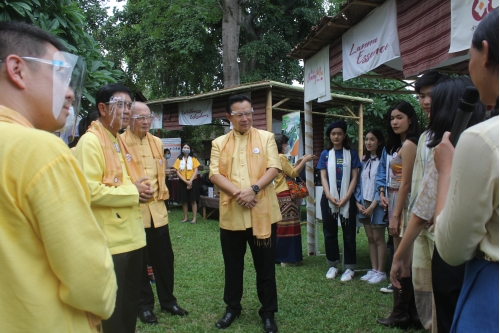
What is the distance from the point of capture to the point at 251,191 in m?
3.22

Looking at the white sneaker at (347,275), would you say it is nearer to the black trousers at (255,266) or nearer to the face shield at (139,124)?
the black trousers at (255,266)

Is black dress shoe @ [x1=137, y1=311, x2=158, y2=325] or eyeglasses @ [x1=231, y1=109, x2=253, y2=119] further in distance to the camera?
black dress shoe @ [x1=137, y1=311, x2=158, y2=325]

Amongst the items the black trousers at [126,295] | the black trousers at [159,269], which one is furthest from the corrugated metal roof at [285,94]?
the black trousers at [126,295]

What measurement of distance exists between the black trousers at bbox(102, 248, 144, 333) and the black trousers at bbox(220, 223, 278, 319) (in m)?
0.96

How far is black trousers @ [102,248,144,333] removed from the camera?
8.07 feet

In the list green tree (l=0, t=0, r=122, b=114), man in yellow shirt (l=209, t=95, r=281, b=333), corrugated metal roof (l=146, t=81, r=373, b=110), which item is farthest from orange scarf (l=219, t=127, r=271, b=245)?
corrugated metal roof (l=146, t=81, r=373, b=110)

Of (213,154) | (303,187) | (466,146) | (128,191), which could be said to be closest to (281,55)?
(303,187)

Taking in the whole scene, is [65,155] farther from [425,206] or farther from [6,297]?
[425,206]

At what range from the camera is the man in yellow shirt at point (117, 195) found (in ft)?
7.66

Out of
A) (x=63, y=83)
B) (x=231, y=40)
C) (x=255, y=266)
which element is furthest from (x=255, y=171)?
(x=231, y=40)

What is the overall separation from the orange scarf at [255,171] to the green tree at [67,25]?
114 cm

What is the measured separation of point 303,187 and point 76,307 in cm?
480

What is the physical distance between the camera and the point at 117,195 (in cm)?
232

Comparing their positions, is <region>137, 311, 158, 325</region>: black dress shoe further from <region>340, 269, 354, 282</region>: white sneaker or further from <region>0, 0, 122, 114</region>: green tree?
<region>340, 269, 354, 282</region>: white sneaker
